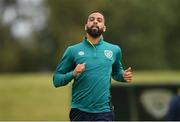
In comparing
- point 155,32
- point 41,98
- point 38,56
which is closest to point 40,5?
point 38,56

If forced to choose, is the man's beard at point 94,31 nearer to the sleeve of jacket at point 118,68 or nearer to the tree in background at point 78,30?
the sleeve of jacket at point 118,68

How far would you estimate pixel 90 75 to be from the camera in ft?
28.2

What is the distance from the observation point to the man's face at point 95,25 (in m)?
8.61

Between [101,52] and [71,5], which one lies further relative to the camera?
[71,5]

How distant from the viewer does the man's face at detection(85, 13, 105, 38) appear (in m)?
8.61

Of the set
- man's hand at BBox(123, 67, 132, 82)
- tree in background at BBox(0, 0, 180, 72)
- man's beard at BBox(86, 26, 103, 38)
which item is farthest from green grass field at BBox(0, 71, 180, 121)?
tree in background at BBox(0, 0, 180, 72)

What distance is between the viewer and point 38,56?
2618 inches

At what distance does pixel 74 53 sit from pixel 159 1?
58.7m

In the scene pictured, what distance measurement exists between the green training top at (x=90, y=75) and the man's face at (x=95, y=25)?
16cm

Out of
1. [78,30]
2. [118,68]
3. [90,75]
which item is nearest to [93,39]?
[90,75]

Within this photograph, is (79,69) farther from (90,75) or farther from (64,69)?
(64,69)

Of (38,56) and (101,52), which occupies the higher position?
(101,52)

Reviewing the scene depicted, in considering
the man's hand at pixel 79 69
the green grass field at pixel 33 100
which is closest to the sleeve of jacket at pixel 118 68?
the man's hand at pixel 79 69

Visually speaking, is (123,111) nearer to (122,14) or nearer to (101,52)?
(101,52)
